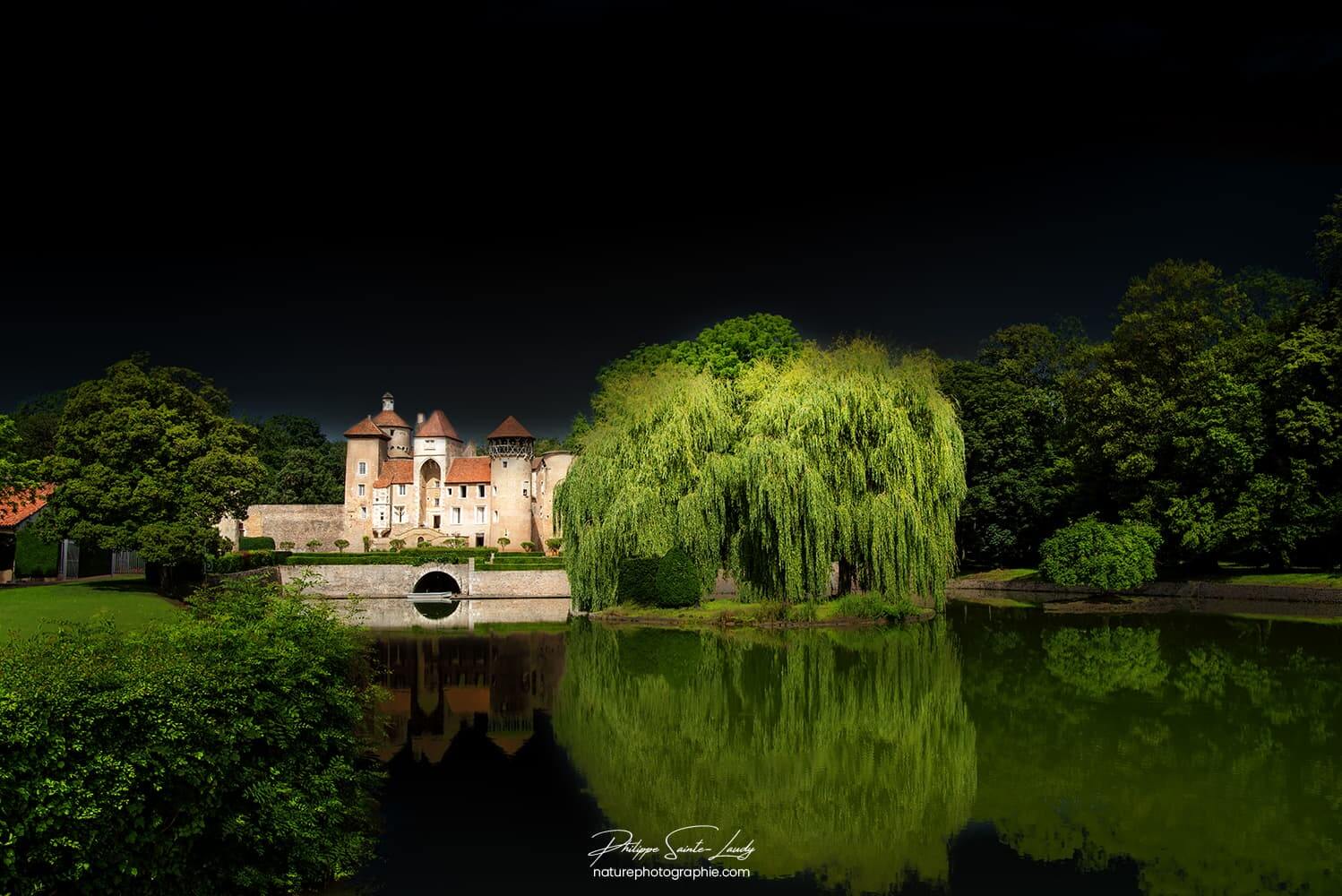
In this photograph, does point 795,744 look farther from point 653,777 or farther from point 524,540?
point 524,540

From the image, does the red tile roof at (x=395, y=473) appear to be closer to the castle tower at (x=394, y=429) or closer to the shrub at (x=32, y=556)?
the castle tower at (x=394, y=429)

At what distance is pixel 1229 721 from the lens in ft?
41.0

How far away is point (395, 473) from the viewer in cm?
6112

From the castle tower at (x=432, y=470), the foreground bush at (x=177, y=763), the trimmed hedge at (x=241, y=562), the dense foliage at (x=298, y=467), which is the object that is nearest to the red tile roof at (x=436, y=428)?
the castle tower at (x=432, y=470)

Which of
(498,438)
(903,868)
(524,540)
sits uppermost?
(498,438)

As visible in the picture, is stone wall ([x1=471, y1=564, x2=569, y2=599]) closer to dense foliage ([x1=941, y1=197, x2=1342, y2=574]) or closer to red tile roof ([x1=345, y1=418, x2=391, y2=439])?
dense foliage ([x1=941, y1=197, x2=1342, y2=574])

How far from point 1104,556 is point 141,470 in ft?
95.3

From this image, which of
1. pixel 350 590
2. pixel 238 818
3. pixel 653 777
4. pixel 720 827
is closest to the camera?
pixel 238 818

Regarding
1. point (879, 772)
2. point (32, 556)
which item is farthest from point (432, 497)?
point (879, 772)

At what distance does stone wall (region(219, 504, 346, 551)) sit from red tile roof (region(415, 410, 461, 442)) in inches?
278

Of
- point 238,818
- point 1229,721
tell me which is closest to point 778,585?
point 1229,721

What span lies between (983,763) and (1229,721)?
4.35m

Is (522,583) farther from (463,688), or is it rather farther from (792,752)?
(792,752)

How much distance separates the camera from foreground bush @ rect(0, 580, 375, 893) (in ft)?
18.1
